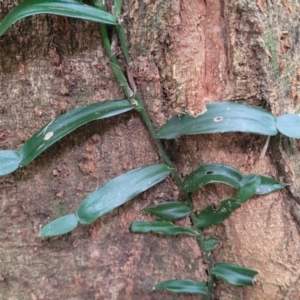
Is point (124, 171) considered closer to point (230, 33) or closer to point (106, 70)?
point (106, 70)

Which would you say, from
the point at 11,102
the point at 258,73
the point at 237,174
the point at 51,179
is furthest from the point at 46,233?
the point at 258,73

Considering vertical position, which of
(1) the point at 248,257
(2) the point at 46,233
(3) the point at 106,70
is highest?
(3) the point at 106,70

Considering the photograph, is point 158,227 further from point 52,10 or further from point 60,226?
point 52,10

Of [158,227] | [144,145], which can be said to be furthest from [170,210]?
[144,145]

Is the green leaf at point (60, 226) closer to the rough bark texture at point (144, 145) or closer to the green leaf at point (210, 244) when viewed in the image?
the rough bark texture at point (144, 145)

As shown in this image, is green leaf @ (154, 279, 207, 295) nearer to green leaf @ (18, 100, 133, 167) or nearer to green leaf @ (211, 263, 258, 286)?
green leaf @ (211, 263, 258, 286)

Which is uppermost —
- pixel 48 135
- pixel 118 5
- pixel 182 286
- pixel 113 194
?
pixel 118 5

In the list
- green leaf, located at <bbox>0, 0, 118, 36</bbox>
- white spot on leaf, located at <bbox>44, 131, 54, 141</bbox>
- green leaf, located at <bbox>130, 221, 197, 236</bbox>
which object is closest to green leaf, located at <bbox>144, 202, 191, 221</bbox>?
green leaf, located at <bbox>130, 221, 197, 236</bbox>
